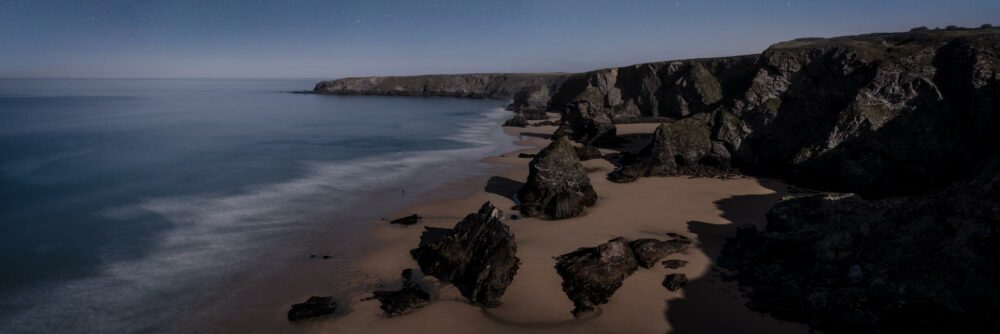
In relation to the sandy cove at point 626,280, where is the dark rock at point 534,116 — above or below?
above

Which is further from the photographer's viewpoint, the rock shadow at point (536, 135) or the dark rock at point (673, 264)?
the rock shadow at point (536, 135)

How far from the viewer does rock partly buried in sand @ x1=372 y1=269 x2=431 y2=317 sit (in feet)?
44.2

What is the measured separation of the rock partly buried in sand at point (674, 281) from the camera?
14.3 meters

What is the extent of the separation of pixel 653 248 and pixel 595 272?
104 inches

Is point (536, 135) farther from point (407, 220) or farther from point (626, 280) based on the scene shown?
point (626, 280)

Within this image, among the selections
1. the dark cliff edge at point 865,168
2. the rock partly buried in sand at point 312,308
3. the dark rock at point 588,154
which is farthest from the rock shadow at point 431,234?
the dark rock at point 588,154

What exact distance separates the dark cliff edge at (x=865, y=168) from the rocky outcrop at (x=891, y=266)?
30 millimetres

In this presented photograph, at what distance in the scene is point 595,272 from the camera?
14.8 m

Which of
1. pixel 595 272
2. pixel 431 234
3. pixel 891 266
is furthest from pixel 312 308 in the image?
pixel 891 266

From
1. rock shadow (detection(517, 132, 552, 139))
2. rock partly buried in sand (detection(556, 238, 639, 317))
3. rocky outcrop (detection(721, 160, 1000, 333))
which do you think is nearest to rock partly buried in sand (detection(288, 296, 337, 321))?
rock partly buried in sand (detection(556, 238, 639, 317))

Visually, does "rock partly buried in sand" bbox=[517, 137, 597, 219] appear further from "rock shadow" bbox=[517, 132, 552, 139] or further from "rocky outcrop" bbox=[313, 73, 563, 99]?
"rocky outcrop" bbox=[313, 73, 563, 99]

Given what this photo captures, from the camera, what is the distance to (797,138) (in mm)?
28688

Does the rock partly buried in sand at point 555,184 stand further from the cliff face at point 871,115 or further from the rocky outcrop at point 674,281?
the cliff face at point 871,115

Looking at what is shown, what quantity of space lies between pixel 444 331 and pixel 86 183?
3174 cm
